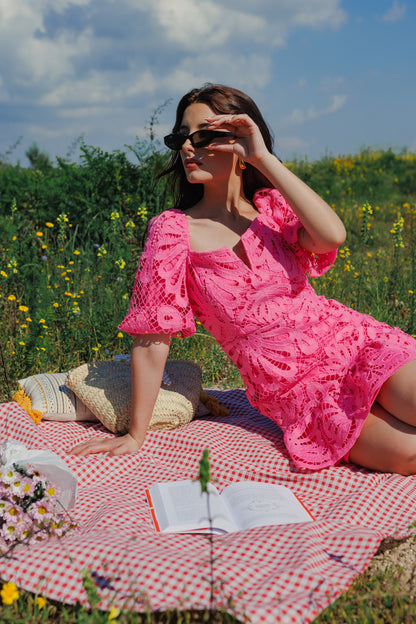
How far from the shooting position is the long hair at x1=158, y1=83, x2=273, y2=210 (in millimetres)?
2872

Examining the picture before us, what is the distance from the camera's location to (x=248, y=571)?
1915 mm

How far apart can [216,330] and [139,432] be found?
0.61 meters

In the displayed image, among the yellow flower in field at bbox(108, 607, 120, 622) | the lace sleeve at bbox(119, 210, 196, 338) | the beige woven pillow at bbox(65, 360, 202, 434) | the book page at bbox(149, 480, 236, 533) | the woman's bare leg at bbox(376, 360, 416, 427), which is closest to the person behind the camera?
the yellow flower in field at bbox(108, 607, 120, 622)

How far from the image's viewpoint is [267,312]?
2807 millimetres

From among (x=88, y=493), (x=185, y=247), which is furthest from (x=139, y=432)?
(x=185, y=247)

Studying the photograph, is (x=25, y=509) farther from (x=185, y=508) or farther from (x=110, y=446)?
(x=110, y=446)

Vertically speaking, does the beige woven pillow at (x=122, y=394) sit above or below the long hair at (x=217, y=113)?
below

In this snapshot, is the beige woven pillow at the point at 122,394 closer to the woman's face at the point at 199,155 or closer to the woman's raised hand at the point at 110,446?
the woman's raised hand at the point at 110,446

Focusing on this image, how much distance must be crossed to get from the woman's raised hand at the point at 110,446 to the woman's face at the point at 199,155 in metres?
1.27

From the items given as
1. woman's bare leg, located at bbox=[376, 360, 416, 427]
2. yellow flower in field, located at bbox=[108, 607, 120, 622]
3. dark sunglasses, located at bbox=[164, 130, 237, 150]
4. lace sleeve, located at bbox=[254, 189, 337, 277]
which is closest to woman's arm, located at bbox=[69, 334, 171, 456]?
lace sleeve, located at bbox=[254, 189, 337, 277]

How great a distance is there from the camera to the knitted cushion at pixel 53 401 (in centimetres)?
323

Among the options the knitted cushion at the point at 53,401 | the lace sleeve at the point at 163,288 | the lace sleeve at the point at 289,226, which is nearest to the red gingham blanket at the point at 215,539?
the knitted cushion at the point at 53,401

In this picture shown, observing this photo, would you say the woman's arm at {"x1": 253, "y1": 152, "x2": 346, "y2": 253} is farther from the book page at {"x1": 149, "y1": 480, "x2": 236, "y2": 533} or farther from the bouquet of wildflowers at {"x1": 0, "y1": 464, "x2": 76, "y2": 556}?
the bouquet of wildflowers at {"x1": 0, "y1": 464, "x2": 76, "y2": 556}

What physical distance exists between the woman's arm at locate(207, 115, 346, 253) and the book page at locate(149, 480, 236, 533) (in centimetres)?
121
